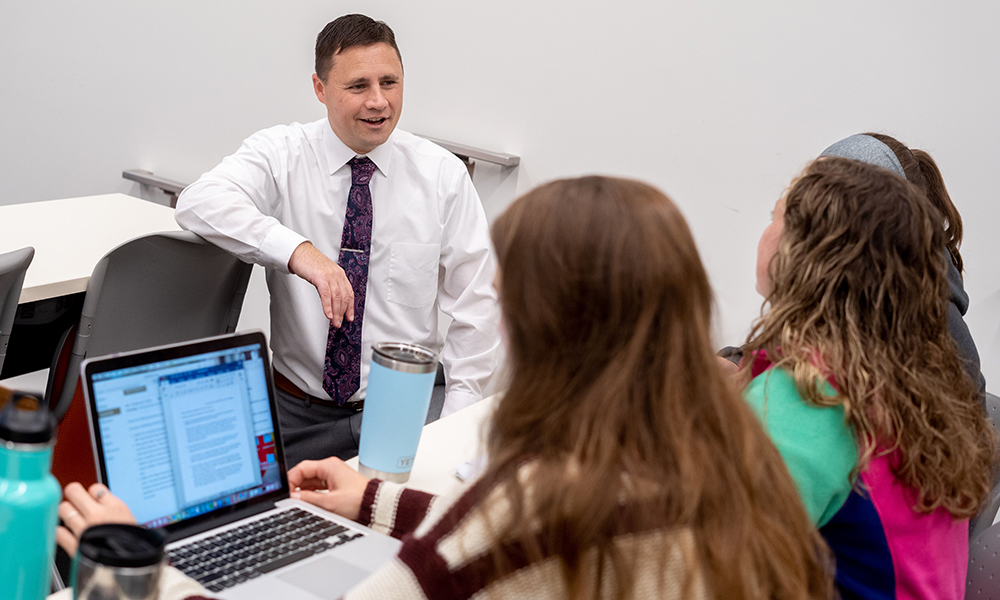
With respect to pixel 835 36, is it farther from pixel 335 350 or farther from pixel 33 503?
pixel 33 503

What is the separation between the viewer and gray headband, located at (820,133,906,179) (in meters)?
1.67

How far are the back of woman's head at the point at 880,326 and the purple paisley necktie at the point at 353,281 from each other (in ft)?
3.51

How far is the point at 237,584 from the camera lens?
3.24 feet

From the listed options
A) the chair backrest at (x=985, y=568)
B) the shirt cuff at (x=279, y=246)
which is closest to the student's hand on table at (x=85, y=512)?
the shirt cuff at (x=279, y=246)

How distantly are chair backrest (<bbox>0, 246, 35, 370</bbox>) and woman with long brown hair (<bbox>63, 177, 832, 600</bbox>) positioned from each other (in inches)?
43.7

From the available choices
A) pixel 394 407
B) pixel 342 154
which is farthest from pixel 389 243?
pixel 394 407

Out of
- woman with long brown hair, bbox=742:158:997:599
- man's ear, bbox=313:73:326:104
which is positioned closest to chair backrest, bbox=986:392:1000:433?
woman with long brown hair, bbox=742:158:997:599

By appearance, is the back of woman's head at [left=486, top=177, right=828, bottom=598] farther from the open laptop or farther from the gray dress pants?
the gray dress pants

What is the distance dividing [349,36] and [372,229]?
45cm

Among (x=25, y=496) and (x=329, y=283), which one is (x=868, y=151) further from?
(x=25, y=496)

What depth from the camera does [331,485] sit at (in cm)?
122

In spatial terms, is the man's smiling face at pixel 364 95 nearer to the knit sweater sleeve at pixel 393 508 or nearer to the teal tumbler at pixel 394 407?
the teal tumbler at pixel 394 407

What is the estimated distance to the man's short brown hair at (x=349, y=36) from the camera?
6.61 feet

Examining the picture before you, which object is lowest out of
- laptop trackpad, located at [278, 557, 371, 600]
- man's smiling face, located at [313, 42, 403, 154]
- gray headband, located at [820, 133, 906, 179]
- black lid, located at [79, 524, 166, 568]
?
laptop trackpad, located at [278, 557, 371, 600]
